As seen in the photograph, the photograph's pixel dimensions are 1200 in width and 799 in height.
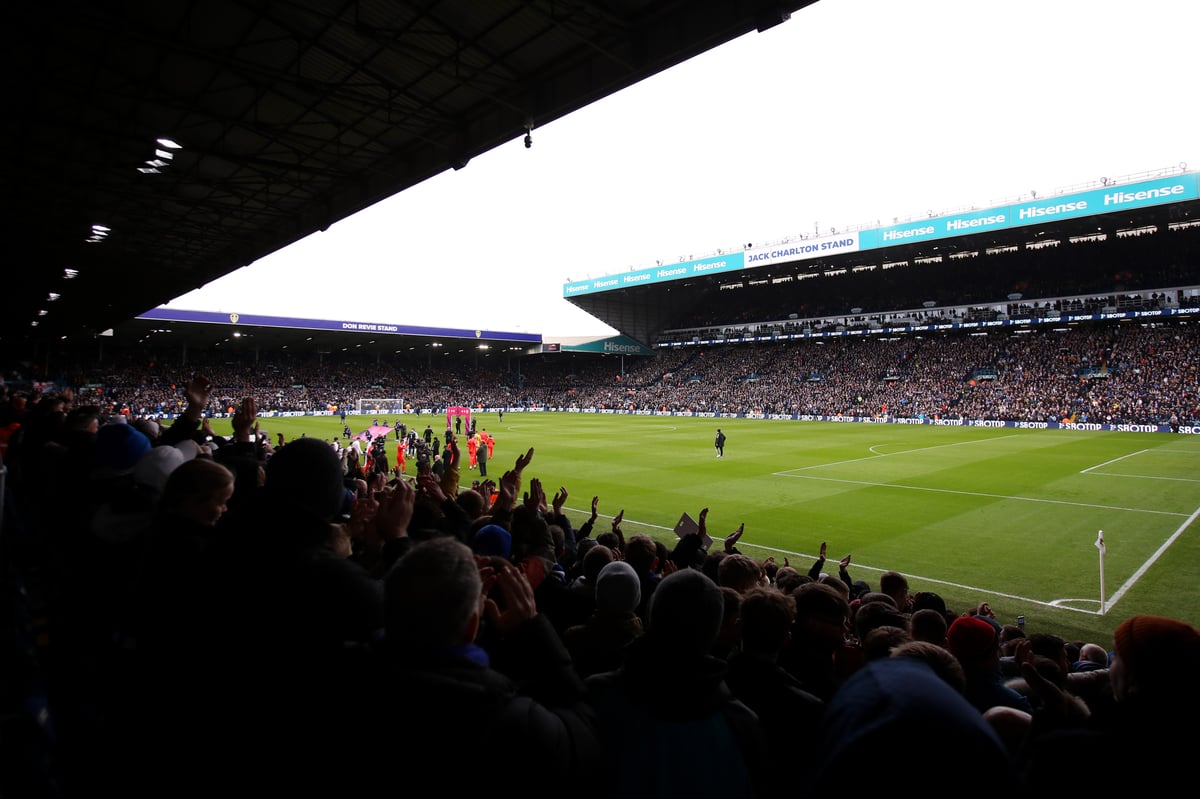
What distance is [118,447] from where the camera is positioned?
394 centimetres

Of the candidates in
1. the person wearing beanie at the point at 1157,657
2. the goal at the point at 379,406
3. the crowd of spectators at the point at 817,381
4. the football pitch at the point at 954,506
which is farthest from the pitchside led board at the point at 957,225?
the person wearing beanie at the point at 1157,657

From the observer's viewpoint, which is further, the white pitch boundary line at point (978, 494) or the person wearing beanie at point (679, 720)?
the white pitch boundary line at point (978, 494)

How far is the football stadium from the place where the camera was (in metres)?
1.70

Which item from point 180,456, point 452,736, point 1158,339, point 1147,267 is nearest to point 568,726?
point 452,736

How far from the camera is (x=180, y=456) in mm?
3666

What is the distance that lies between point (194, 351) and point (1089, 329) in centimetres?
9271

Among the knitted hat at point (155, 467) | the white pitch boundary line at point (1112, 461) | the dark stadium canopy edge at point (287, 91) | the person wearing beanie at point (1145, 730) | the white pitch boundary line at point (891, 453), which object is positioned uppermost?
the dark stadium canopy edge at point (287, 91)

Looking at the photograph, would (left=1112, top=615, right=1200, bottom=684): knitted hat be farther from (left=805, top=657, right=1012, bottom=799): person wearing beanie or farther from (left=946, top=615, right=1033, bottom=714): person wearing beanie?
(left=946, top=615, right=1033, bottom=714): person wearing beanie

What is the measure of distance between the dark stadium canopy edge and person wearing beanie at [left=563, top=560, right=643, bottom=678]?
7.61 m

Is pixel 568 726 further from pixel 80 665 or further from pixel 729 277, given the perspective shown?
pixel 729 277

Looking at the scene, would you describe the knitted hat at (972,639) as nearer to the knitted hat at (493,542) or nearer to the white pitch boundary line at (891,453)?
the knitted hat at (493,542)

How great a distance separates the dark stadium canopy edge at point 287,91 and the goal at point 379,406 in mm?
48719

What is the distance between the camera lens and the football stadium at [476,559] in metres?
1.70

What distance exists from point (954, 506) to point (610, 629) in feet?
58.8
